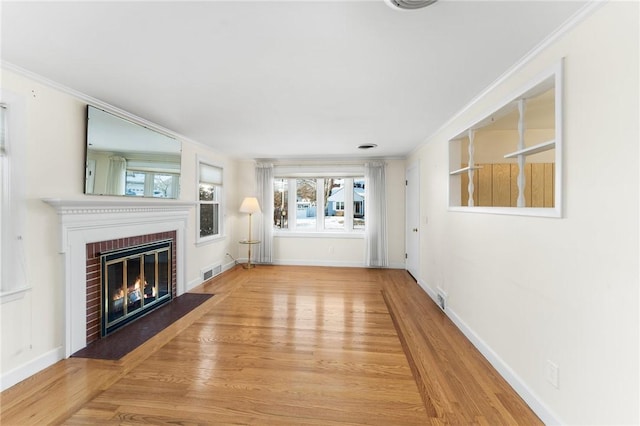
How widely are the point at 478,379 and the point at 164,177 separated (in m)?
4.02

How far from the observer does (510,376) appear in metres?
2.09

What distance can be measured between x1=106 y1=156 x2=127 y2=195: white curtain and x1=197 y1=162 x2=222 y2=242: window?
1599mm

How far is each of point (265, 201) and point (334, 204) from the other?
150 centimetres

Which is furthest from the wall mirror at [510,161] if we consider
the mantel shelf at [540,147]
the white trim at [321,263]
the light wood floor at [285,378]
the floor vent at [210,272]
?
the floor vent at [210,272]

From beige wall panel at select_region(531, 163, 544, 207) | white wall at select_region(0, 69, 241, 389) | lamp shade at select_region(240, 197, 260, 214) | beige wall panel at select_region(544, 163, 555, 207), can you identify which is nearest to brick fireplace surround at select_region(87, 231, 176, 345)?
white wall at select_region(0, 69, 241, 389)

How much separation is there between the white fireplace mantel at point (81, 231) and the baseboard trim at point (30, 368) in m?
0.07

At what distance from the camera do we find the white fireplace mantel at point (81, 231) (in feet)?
8.06

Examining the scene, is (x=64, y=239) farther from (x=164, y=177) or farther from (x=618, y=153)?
(x=618, y=153)

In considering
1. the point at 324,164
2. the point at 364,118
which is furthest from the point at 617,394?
the point at 324,164

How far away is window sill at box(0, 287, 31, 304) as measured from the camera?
2.04 metres

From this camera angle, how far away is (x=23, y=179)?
2.17 metres

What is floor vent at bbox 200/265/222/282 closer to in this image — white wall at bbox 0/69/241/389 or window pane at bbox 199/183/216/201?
window pane at bbox 199/183/216/201

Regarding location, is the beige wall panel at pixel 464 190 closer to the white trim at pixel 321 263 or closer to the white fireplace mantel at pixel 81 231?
the white trim at pixel 321 263

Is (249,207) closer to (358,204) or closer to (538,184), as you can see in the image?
(358,204)
